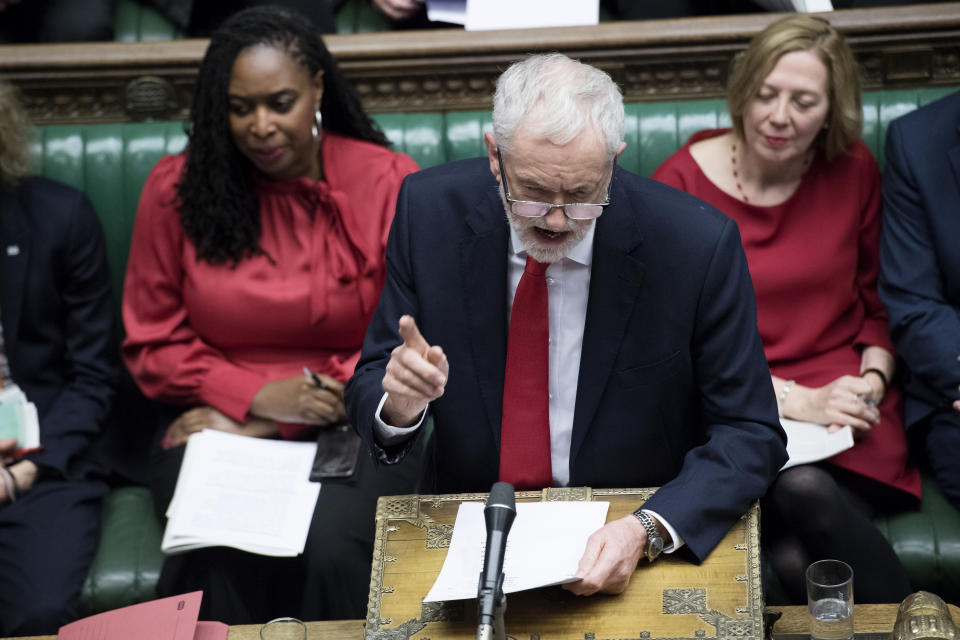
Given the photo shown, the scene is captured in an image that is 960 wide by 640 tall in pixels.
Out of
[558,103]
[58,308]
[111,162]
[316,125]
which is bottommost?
[58,308]

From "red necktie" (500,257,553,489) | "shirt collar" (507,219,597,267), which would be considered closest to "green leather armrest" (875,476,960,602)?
"red necktie" (500,257,553,489)

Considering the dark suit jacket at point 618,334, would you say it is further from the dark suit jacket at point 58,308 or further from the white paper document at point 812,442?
the dark suit jacket at point 58,308

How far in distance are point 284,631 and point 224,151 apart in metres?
1.34

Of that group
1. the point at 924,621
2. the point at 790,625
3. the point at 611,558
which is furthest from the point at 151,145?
the point at 924,621

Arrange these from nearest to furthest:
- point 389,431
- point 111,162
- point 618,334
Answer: point 389,431 → point 618,334 → point 111,162

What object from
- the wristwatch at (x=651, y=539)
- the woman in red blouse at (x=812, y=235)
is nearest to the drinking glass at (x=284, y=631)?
the wristwatch at (x=651, y=539)

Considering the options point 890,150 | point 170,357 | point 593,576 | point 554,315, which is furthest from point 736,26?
point 593,576

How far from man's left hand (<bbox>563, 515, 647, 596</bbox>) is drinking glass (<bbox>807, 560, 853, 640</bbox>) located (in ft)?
0.91

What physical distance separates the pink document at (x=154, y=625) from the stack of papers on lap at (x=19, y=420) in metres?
1.00

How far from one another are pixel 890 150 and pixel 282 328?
1.54 m

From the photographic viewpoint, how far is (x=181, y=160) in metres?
3.02

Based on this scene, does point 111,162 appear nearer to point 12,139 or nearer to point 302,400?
point 12,139

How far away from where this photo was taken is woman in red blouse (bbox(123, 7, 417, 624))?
2.81m

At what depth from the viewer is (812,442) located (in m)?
2.68
